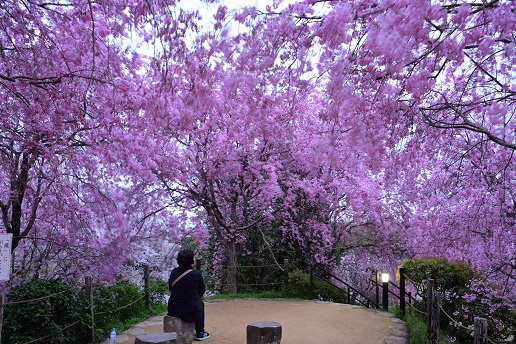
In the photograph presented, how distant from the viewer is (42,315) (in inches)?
224

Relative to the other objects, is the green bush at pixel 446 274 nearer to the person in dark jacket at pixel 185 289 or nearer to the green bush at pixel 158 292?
the person in dark jacket at pixel 185 289

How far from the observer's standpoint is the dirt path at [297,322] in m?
7.40

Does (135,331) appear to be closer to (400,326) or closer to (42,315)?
(42,315)

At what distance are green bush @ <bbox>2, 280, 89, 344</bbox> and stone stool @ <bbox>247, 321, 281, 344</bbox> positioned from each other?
2.49m

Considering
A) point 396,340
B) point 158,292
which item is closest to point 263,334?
point 396,340

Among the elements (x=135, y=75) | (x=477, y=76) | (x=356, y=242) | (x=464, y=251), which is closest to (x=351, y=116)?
(x=477, y=76)

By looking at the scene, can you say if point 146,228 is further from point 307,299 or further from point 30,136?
point 30,136

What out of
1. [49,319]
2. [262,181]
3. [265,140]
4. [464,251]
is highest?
[265,140]

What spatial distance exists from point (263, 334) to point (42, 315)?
294 cm

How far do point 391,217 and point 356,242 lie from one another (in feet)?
6.02

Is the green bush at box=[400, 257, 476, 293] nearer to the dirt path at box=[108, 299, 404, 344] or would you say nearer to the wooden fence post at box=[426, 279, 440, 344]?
the dirt path at box=[108, 299, 404, 344]

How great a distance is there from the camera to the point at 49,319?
580cm

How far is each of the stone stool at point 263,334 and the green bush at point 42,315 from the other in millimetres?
2493

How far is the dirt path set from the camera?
740cm
